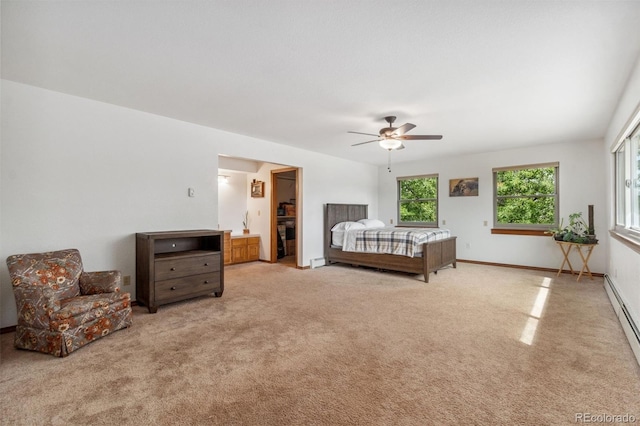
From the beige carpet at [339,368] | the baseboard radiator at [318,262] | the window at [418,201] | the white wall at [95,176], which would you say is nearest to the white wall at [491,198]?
the window at [418,201]

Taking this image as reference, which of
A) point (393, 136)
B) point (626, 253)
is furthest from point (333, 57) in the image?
point (626, 253)

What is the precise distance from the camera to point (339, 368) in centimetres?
221

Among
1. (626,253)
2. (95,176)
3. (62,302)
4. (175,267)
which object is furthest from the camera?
(175,267)

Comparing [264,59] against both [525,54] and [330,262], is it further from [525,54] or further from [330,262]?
[330,262]

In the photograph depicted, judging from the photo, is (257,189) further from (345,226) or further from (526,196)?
(526,196)

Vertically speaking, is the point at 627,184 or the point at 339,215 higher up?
the point at 627,184

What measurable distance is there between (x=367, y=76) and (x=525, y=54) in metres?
1.27

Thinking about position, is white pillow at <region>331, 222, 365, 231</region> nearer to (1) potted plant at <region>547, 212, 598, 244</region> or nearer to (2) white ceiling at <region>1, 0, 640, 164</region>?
(2) white ceiling at <region>1, 0, 640, 164</region>

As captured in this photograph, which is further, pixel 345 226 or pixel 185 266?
pixel 345 226

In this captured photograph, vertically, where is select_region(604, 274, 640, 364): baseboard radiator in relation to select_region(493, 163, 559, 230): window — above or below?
below

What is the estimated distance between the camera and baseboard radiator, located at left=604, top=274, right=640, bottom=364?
7.89 feet

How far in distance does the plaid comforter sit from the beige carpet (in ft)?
4.66

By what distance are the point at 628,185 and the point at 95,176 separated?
639cm

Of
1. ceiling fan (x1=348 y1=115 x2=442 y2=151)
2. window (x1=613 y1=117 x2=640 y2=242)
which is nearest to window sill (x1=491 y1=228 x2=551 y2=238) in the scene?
window (x1=613 y1=117 x2=640 y2=242)
